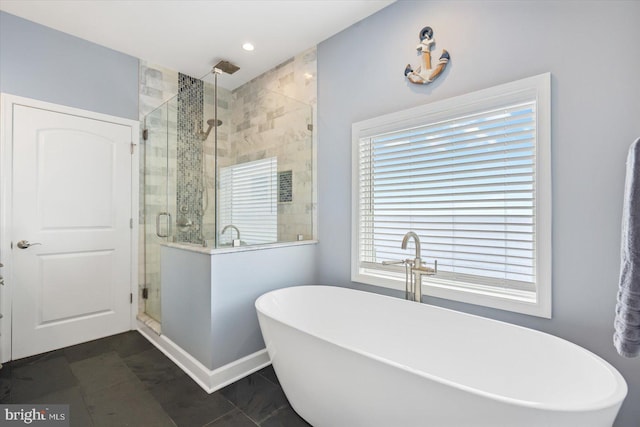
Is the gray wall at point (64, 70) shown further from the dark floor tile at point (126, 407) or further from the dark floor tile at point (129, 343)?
the dark floor tile at point (126, 407)

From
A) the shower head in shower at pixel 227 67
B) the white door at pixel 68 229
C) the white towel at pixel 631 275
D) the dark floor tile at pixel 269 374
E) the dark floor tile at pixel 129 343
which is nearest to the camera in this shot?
the white towel at pixel 631 275

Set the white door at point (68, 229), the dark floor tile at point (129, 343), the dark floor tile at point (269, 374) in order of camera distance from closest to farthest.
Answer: the dark floor tile at point (269, 374) → the white door at point (68, 229) → the dark floor tile at point (129, 343)

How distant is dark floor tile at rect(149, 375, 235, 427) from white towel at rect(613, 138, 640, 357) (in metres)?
1.90

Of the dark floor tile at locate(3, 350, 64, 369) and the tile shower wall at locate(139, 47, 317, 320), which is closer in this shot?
the dark floor tile at locate(3, 350, 64, 369)

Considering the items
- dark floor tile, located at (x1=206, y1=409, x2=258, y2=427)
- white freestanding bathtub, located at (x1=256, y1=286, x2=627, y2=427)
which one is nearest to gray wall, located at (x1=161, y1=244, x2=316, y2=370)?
white freestanding bathtub, located at (x1=256, y1=286, x2=627, y2=427)

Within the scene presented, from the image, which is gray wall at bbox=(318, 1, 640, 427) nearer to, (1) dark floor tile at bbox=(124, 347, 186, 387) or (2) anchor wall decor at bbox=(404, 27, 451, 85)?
(2) anchor wall decor at bbox=(404, 27, 451, 85)

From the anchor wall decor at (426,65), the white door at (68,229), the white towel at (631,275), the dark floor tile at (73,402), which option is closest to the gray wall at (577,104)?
the anchor wall decor at (426,65)

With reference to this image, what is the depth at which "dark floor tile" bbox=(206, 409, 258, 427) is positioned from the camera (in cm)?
165

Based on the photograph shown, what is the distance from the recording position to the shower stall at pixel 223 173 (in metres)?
2.31

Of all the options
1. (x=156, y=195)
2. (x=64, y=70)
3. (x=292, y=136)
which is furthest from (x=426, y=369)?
(x=64, y=70)

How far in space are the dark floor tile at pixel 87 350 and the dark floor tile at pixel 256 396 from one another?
1.30 metres

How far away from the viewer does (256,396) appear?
1.92 m

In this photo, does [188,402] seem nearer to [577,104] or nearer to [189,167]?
[189,167]

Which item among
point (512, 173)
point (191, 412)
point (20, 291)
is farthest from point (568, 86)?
point (20, 291)
